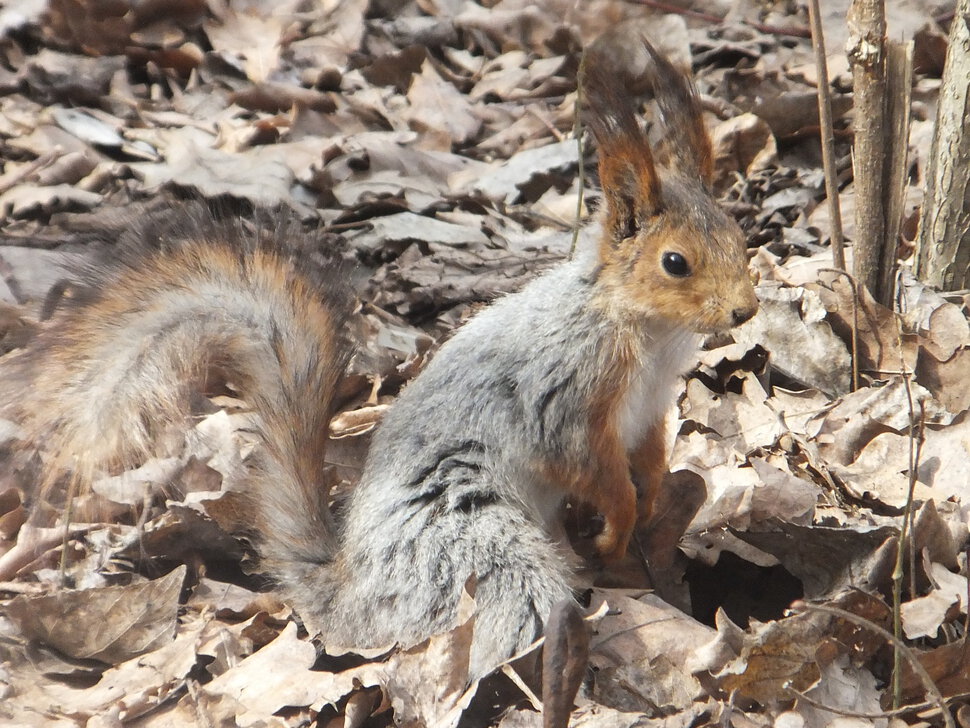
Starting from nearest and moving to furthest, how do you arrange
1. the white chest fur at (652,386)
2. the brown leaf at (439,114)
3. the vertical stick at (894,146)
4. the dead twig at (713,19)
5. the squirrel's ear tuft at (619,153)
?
the squirrel's ear tuft at (619,153)
the white chest fur at (652,386)
the vertical stick at (894,146)
the brown leaf at (439,114)
the dead twig at (713,19)

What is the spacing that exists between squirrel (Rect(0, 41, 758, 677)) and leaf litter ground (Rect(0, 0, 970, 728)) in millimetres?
154

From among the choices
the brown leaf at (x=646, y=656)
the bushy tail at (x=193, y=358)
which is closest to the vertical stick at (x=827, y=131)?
the brown leaf at (x=646, y=656)

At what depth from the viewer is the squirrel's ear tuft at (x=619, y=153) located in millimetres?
2572

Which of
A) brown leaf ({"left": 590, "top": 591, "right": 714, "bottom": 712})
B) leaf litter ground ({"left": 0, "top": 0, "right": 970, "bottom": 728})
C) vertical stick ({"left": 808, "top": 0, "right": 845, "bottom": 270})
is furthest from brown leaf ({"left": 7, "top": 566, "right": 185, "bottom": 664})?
vertical stick ({"left": 808, "top": 0, "right": 845, "bottom": 270})

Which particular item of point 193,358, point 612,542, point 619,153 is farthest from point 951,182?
point 193,358

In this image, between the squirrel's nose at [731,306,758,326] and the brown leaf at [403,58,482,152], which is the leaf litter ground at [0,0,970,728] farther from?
the squirrel's nose at [731,306,758,326]

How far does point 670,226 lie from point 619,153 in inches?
10.4

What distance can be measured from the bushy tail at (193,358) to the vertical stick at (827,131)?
1.87m

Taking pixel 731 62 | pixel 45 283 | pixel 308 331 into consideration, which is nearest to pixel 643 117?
pixel 731 62

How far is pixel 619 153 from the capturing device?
8.87 feet

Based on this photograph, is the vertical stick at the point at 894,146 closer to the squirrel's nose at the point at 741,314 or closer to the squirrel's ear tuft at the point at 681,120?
the squirrel's ear tuft at the point at 681,120

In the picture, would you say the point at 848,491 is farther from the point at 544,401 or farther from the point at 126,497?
the point at 126,497

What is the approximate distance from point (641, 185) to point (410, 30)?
406 centimetres

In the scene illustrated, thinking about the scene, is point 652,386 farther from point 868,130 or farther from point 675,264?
point 868,130
